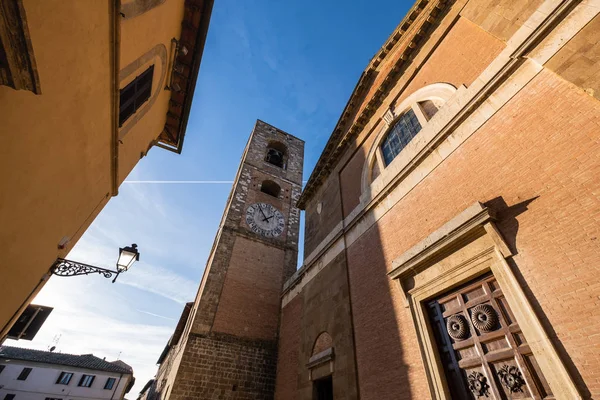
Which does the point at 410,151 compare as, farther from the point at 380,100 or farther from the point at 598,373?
the point at 598,373

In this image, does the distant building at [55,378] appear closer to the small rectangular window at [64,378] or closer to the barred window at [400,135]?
the small rectangular window at [64,378]

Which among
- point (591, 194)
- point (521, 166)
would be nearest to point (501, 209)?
point (521, 166)

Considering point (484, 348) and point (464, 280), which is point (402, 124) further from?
point (484, 348)

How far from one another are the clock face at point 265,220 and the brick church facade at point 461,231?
5246mm

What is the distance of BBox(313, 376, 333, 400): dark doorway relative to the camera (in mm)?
7352

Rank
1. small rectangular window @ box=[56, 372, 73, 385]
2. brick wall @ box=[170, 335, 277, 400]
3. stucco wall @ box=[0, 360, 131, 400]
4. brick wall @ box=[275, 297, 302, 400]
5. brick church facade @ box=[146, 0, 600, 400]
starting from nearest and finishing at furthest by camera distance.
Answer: brick church facade @ box=[146, 0, 600, 400] < brick wall @ box=[275, 297, 302, 400] < brick wall @ box=[170, 335, 277, 400] < stucco wall @ box=[0, 360, 131, 400] < small rectangular window @ box=[56, 372, 73, 385]

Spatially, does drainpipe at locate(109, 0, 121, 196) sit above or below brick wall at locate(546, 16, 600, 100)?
above

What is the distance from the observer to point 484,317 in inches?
160

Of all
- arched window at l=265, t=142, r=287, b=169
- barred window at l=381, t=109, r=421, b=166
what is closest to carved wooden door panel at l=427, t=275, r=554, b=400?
barred window at l=381, t=109, r=421, b=166

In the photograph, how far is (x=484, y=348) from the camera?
3.97 m

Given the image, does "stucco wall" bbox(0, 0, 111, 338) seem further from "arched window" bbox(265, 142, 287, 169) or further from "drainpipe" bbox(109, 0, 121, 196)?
"arched window" bbox(265, 142, 287, 169)

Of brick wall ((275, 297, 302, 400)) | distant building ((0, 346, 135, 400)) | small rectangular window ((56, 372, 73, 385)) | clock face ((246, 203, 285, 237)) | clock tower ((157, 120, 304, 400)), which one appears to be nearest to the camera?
brick wall ((275, 297, 302, 400))

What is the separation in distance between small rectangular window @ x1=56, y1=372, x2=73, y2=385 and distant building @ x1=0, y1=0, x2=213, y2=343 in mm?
34733

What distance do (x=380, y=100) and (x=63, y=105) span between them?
8136mm
